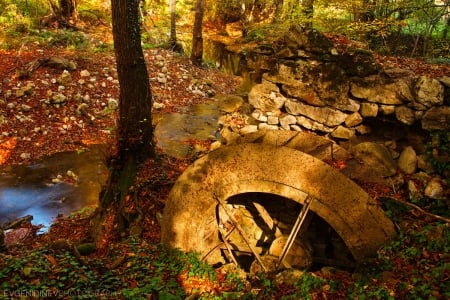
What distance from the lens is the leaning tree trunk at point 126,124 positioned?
17.2ft

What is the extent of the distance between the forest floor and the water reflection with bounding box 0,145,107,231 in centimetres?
36

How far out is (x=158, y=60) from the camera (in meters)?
13.4

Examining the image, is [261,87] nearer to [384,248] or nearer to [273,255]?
[273,255]

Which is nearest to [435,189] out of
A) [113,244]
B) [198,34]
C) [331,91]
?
[331,91]

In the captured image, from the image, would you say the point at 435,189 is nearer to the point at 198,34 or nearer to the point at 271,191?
the point at 271,191

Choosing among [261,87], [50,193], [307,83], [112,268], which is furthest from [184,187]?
[50,193]

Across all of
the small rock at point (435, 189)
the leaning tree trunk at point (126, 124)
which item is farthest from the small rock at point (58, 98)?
the small rock at point (435, 189)

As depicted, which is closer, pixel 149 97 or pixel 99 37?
pixel 149 97

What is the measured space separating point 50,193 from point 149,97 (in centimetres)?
322

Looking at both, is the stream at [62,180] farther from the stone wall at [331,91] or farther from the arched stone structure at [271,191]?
the stone wall at [331,91]

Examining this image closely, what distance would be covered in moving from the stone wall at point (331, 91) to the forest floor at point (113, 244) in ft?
2.20

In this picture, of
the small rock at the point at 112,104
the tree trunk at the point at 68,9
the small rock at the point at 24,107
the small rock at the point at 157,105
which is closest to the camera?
the small rock at the point at 24,107

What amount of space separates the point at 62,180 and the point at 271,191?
4.99 meters

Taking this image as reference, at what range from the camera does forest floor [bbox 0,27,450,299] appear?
3750mm
